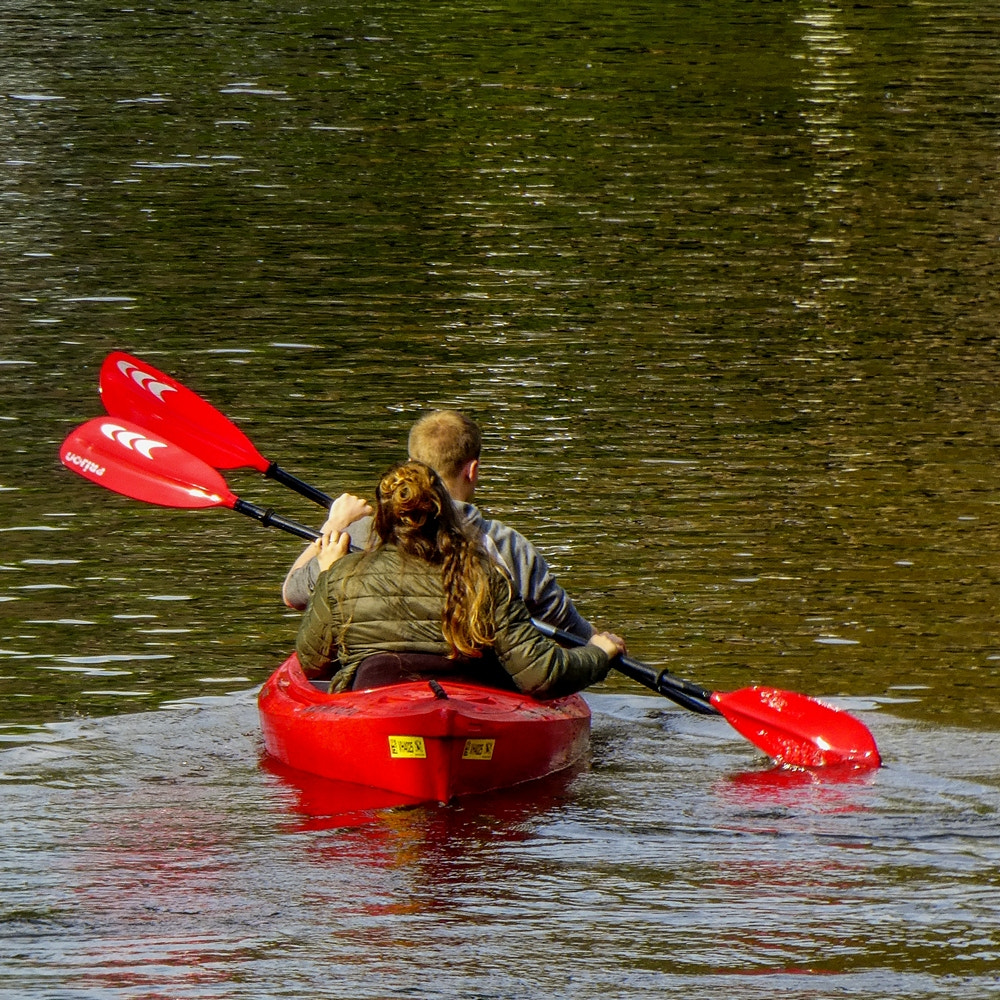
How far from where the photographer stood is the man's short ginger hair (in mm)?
7113

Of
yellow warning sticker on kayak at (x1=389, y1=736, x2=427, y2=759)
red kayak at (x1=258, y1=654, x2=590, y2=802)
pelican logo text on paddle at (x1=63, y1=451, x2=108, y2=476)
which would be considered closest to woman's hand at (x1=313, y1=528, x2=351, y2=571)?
red kayak at (x1=258, y1=654, x2=590, y2=802)

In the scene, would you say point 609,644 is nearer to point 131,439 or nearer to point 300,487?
point 300,487

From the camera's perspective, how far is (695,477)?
11.7 m

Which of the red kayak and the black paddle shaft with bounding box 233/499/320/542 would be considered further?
the black paddle shaft with bounding box 233/499/320/542

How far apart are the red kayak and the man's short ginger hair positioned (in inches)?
28.0

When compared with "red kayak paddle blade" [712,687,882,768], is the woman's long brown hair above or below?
above

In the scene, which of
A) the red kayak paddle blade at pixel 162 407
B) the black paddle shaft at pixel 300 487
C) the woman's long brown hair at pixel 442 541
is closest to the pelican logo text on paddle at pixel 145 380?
the red kayak paddle blade at pixel 162 407

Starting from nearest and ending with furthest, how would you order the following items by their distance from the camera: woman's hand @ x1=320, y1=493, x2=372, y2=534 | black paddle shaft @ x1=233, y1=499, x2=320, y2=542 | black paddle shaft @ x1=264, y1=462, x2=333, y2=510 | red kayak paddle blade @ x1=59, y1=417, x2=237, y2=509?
woman's hand @ x1=320, y1=493, x2=372, y2=534, black paddle shaft @ x1=233, y1=499, x2=320, y2=542, black paddle shaft @ x1=264, y1=462, x2=333, y2=510, red kayak paddle blade @ x1=59, y1=417, x2=237, y2=509

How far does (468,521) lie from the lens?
716 centimetres

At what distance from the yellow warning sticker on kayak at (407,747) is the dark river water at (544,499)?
0.19 metres

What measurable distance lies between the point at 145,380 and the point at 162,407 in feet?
0.47

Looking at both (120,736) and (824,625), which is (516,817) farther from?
(824,625)

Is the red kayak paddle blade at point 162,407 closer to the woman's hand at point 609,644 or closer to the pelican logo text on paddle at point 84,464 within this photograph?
the pelican logo text on paddle at point 84,464

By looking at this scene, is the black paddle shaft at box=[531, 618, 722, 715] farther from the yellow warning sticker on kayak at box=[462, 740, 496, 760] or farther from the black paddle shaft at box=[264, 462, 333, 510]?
the black paddle shaft at box=[264, 462, 333, 510]
